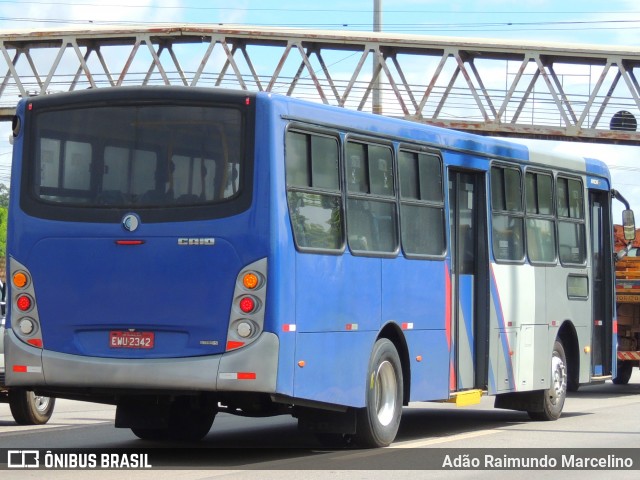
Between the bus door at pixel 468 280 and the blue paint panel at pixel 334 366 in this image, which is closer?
the blue paint panel at pixel 334 366

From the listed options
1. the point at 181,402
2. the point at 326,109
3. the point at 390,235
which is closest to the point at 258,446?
the point at 181,402

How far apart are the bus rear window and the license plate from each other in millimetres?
1070

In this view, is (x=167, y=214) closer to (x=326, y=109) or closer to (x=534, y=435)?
(x=326, y=109)

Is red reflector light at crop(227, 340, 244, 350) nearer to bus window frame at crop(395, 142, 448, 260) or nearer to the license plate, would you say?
the license plate

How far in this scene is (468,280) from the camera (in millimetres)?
15820

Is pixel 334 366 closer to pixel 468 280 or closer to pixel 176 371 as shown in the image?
pixel 176 371

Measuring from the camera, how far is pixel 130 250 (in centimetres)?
1216

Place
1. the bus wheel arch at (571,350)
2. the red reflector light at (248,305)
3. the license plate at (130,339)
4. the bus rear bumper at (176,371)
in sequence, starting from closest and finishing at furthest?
1. the bus rear bumper at (176,371)
2. the red reflector light at (248,305)
3. the license plate at (130,339)
4. the bus wheel arch at (571,350)

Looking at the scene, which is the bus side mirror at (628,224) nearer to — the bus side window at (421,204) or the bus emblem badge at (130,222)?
the bus side window at (421,204)

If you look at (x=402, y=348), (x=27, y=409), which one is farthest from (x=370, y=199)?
(x=27, y=409)

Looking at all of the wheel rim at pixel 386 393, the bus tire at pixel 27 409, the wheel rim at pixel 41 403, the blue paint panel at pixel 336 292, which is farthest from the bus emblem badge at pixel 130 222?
the wheel rim at pixel 41 403

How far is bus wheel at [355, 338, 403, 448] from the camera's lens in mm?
13352

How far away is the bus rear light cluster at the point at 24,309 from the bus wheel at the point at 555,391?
7307 millimetres

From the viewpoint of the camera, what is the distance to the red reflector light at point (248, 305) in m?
11.8
